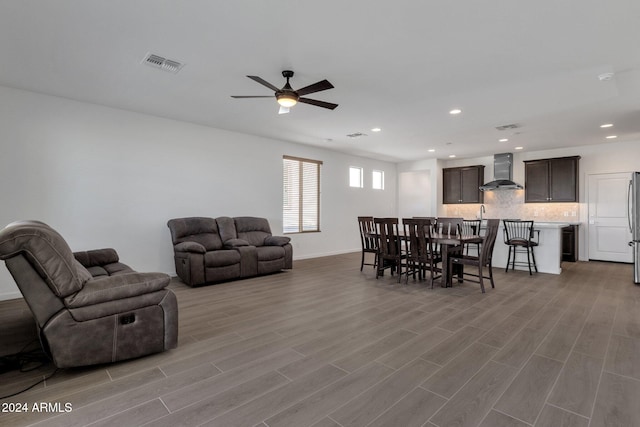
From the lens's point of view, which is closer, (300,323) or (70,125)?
(300,323)

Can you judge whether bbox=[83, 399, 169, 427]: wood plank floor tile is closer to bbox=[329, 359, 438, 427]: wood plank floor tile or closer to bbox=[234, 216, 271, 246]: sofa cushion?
bbox=[329, 359, 438, 427]: wood plank floor tile

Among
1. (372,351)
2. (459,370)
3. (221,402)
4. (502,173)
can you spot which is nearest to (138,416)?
(221,402)

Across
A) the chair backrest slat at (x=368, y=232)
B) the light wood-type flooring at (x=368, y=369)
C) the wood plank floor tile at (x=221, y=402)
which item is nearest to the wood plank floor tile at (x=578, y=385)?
the light wood-type flooring at (x=368, y=369)

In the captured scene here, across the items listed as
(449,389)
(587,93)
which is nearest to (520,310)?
(449,389)

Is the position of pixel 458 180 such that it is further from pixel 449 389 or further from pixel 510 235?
pixel 449 389

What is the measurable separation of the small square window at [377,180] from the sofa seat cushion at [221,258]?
564 centimetres

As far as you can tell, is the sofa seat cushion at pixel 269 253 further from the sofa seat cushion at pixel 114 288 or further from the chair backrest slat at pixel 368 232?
the sofa seat cushion at pixel 114 288

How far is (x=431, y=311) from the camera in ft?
11.7

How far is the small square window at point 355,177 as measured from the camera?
29.4ft

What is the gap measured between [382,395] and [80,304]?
7.08 ft

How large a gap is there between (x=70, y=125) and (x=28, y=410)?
4.16 meters

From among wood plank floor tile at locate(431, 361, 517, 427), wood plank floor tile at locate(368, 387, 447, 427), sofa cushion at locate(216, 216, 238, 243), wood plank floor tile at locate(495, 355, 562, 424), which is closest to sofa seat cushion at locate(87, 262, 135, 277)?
sofa cushion at locate(216, 216, 238, 243)

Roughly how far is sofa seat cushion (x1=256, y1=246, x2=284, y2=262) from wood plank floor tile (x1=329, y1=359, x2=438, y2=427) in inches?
143

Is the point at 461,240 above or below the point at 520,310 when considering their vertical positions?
above
